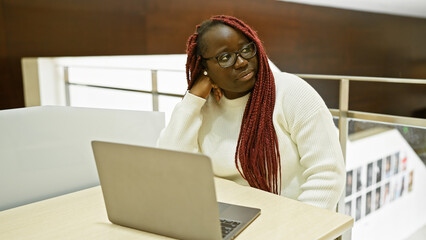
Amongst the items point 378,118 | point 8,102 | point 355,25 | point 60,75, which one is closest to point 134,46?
point 60,75

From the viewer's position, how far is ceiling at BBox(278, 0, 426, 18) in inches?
212

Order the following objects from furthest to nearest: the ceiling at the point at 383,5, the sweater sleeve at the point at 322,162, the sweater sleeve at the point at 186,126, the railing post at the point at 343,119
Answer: the ceiling at the point at 383,5 → the railing post at the point at 343,119 → the sweater sleeve at the point at 186,126 → the sweater sleeve at the point at 322,162

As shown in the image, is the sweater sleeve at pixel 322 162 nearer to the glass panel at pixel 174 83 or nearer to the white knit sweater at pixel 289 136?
the white knit sweater at pixel 289 136

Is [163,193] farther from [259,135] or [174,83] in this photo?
[174,83]

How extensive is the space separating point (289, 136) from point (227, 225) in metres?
0.43

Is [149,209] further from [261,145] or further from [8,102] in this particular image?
[8,102]

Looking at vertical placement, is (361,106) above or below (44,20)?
below

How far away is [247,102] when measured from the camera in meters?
1.26

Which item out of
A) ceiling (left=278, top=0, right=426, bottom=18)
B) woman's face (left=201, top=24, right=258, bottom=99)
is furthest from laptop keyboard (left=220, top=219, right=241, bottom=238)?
ceiling (left=278, top=0, right=426, bottom=18)

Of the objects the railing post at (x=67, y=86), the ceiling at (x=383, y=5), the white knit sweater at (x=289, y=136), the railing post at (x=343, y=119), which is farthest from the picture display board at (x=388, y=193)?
the ceiling at (x=383, y=5)

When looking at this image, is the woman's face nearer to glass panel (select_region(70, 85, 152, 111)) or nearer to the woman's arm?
the woman's arm

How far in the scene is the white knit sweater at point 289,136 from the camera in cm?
113

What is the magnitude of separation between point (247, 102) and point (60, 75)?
7.14ft

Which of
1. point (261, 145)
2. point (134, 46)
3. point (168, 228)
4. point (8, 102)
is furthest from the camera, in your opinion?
point (134, 46)
